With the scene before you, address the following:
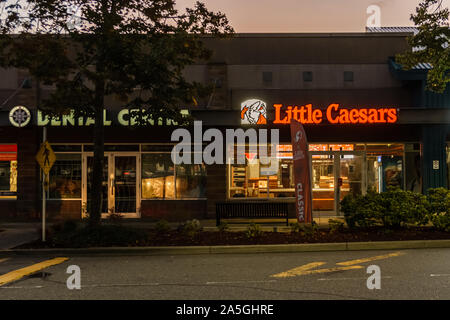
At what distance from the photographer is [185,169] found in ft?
49.7

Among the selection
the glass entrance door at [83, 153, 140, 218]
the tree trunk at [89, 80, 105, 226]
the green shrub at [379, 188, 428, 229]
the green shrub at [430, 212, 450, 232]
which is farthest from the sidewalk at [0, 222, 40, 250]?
the green shrub at [430, 212, 450, 232]

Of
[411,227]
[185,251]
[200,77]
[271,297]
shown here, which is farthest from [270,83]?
[271,297]

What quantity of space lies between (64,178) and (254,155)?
7.20 metres

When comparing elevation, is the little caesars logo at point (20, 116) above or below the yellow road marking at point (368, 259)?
above

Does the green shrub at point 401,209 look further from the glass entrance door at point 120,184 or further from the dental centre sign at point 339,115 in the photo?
the glass entrance door at point 120,184

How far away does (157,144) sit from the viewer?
15148 millimetres

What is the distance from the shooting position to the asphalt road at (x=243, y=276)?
5873 mm

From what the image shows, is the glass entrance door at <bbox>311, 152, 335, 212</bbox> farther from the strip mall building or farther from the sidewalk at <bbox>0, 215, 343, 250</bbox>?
the sidewalk at <bbox>0, 215, 343, 250</bbox>

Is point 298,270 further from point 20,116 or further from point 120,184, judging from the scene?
point 20,116

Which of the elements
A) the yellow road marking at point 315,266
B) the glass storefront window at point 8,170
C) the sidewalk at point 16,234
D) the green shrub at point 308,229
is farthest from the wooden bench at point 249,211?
the glass storefront window at point 8,170

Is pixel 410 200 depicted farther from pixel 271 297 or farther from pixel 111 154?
pixel 111 154

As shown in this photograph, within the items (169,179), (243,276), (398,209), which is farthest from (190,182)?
(243,276)

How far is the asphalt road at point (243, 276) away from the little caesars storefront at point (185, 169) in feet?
19.6

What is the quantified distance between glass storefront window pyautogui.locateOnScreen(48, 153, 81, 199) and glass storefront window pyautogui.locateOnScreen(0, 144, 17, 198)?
4.75 feet
